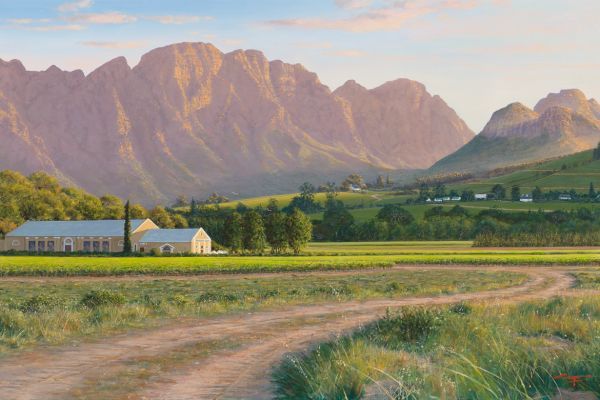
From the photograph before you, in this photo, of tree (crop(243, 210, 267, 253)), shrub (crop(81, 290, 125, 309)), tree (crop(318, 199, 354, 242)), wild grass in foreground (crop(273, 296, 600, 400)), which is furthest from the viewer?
tree (crop(318, 199, 354, 242))

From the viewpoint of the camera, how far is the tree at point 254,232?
373ft

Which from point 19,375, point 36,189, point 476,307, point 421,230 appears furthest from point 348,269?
point 36,189

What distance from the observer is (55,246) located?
12062 cm

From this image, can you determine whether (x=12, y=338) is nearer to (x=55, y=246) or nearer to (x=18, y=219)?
(x=55, y=246)

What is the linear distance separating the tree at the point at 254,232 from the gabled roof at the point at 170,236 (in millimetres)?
8804

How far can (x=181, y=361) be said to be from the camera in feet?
55.3

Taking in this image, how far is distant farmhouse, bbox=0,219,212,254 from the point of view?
118062 mm

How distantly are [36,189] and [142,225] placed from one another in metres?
50.5

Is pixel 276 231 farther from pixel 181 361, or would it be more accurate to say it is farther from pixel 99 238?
pixel 181 361

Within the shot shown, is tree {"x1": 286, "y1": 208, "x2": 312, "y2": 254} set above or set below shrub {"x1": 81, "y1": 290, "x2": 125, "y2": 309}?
below
